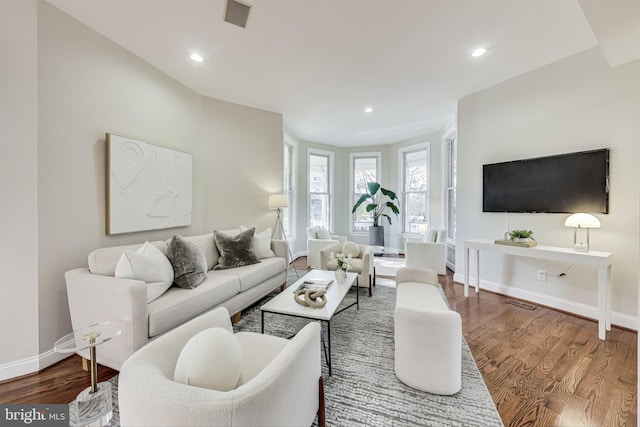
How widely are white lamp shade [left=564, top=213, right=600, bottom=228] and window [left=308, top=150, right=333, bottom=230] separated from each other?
189 inches

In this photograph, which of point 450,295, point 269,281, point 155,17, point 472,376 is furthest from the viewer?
point 450,295

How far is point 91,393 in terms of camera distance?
1.29 metres

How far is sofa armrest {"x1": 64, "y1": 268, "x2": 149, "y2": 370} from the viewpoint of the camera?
1771 millimetres

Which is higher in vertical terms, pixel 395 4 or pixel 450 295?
pixel 395 4

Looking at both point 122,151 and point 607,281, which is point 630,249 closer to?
point 607,281

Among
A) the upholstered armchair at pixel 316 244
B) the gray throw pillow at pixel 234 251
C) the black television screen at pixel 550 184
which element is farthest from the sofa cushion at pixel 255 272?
the black television screen at pixel 550 184

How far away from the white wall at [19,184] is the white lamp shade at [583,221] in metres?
4.79

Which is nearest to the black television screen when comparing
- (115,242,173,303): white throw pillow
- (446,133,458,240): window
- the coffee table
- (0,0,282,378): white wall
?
(446,133,458,240): window

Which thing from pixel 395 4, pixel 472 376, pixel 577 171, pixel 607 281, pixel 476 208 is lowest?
pixel 472 376

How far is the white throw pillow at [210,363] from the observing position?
92cm

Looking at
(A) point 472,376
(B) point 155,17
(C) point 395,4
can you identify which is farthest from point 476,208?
(B) point 155,17

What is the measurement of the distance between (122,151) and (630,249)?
5.11 m

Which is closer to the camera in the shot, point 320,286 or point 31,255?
point 31,255

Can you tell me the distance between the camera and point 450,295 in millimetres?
3547
